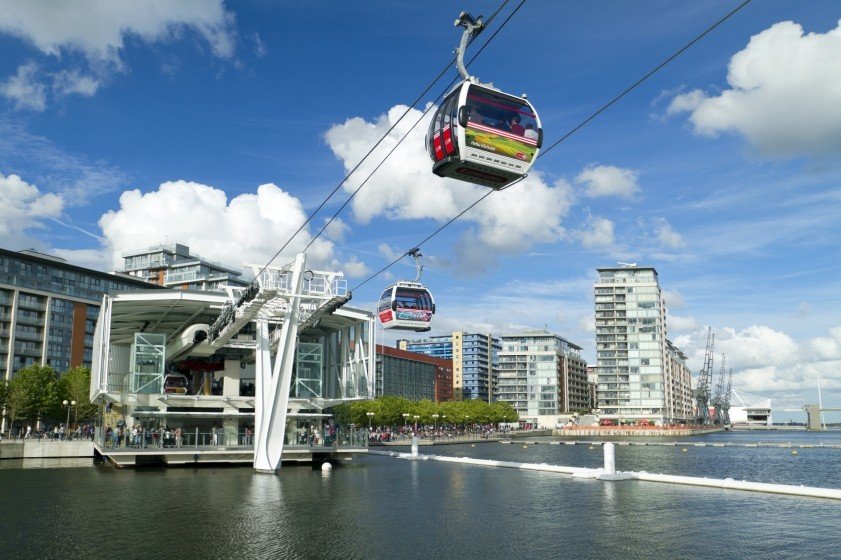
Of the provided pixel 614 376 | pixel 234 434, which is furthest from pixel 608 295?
pixel 234 434

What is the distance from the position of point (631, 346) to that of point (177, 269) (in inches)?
4451

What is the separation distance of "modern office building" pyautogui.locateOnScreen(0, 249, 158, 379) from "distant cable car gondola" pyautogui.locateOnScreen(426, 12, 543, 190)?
10737 centimetres

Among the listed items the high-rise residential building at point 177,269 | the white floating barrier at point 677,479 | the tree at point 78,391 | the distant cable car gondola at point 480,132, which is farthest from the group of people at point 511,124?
the high-rise residential building at point 177,269

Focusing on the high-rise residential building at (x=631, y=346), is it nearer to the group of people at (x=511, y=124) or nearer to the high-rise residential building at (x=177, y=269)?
the high-rise residential building at (x=177, y=269)

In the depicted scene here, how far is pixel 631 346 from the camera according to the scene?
7372 inches

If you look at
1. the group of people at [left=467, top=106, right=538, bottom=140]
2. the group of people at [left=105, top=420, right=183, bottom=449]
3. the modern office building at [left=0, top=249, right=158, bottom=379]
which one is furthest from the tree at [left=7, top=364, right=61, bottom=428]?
the group of people at [left=467, top=106, right=538, bottom=140]

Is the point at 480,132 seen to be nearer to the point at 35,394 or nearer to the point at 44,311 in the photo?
the point at 35,394

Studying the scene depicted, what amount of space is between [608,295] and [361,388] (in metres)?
140

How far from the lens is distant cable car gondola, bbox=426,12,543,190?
22.1 m

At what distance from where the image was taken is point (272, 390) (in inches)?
1729

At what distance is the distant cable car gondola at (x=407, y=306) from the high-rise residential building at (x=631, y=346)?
138m

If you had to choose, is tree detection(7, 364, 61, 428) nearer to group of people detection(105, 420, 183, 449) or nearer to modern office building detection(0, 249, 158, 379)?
modern office building detection(0, 249, 158, 379)

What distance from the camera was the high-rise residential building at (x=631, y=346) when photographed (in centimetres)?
18550

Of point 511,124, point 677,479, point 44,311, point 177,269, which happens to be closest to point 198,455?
point 677,479
